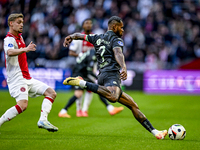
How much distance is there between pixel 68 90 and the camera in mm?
16062

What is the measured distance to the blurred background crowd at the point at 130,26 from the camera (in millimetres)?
17872

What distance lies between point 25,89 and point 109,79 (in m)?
1.57

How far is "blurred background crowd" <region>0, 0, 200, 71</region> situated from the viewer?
17.9m

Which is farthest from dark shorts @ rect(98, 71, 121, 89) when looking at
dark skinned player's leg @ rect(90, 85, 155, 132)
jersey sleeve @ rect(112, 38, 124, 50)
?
jersey sleeve @ rect(112, 38, 124, 50)

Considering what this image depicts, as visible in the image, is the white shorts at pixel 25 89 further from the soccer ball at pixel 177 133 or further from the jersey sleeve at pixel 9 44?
the soccer ball at pixel 177 133

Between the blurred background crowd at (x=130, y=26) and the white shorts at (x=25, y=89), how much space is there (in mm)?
10626

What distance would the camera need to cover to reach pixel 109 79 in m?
5.84

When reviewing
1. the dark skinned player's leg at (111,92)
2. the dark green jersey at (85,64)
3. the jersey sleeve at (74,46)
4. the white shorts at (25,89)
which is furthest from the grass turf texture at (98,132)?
the jersey sleeve at (74,46)

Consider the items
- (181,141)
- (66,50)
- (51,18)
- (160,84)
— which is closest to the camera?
(181,141)

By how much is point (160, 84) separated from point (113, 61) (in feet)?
34.3

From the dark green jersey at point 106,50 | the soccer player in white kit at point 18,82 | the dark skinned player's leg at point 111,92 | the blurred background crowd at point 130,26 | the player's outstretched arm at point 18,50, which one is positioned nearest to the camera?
the player's outstretched arm at point 18,50

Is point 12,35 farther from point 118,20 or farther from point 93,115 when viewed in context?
point 93,115

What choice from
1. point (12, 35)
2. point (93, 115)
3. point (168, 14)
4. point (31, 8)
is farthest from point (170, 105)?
point (31, 8)

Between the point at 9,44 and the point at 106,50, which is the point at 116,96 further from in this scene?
the point at 9,44
